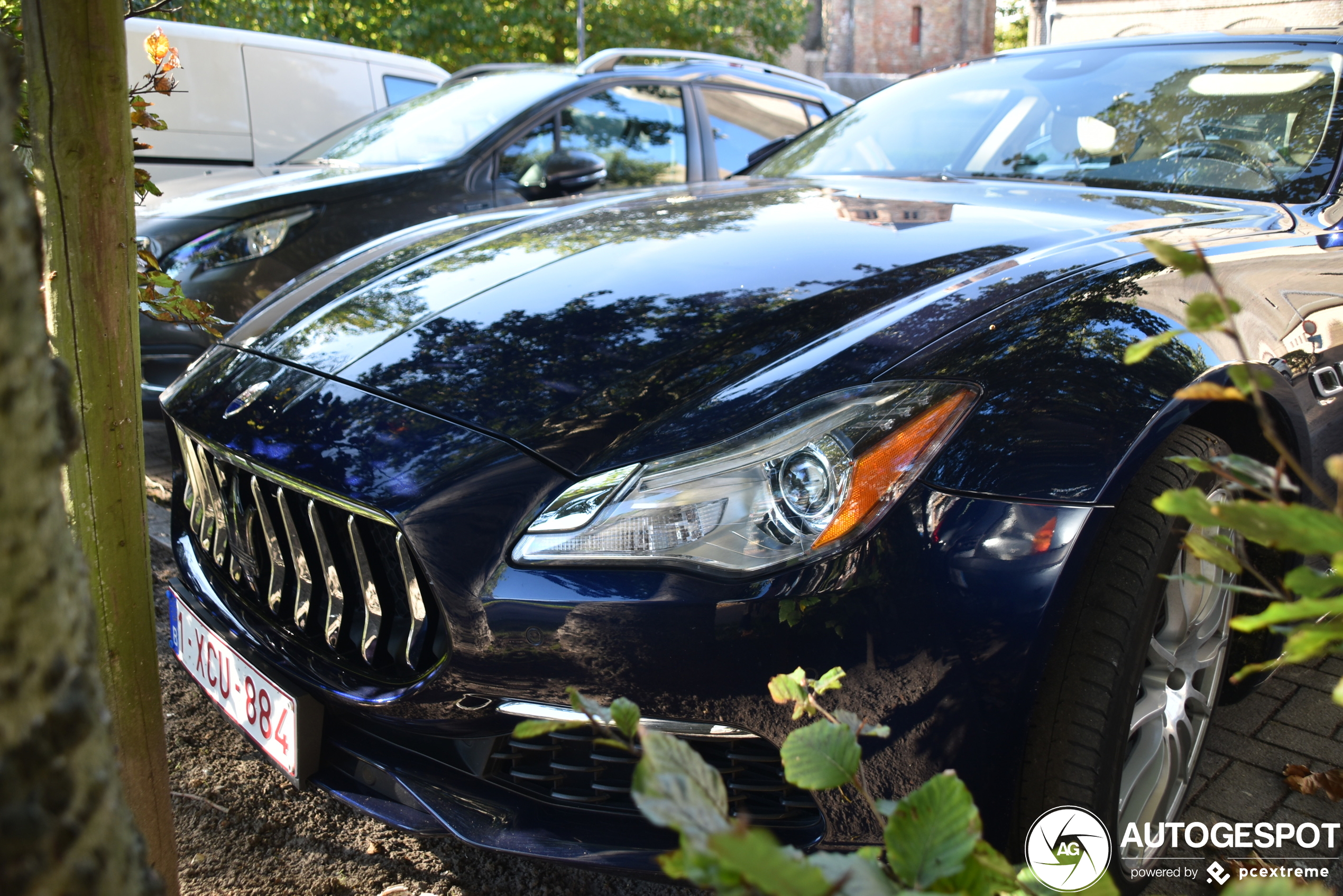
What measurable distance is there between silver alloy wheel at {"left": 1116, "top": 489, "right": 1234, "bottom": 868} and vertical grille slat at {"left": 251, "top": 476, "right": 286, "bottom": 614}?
140cm

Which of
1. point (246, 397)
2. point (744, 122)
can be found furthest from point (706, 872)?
point (744, 122)

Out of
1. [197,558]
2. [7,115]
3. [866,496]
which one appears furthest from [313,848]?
[7,115]

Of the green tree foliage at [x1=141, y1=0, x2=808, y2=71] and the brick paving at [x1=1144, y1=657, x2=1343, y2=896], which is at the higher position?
the green tree foliage at [x1=141, y1=0, x2=808, y2=71]

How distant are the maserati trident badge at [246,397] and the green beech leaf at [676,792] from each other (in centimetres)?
138

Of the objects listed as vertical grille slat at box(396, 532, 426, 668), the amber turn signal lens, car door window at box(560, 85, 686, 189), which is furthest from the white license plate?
car door window at box(560, 85, 686, 189)

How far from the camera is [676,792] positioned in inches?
24.7

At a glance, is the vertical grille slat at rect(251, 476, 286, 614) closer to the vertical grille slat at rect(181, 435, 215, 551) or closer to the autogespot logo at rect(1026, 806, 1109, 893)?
the vertical grille slat at rect(181, 435, 215, 551)

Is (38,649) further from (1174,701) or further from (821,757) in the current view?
(1174,701)

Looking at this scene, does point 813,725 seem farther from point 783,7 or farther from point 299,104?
point 783,7

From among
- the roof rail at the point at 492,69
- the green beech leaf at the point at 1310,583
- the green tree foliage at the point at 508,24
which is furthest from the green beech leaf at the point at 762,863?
the green tree foliage at the point at 508,24

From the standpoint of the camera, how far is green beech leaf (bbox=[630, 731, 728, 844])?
604 mm

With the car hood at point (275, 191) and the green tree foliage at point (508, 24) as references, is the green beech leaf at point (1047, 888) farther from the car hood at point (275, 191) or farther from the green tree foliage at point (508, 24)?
the green tree foliage at point (508, 24)

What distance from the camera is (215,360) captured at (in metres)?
2.06

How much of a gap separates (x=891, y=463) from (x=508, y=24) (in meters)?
18.5
